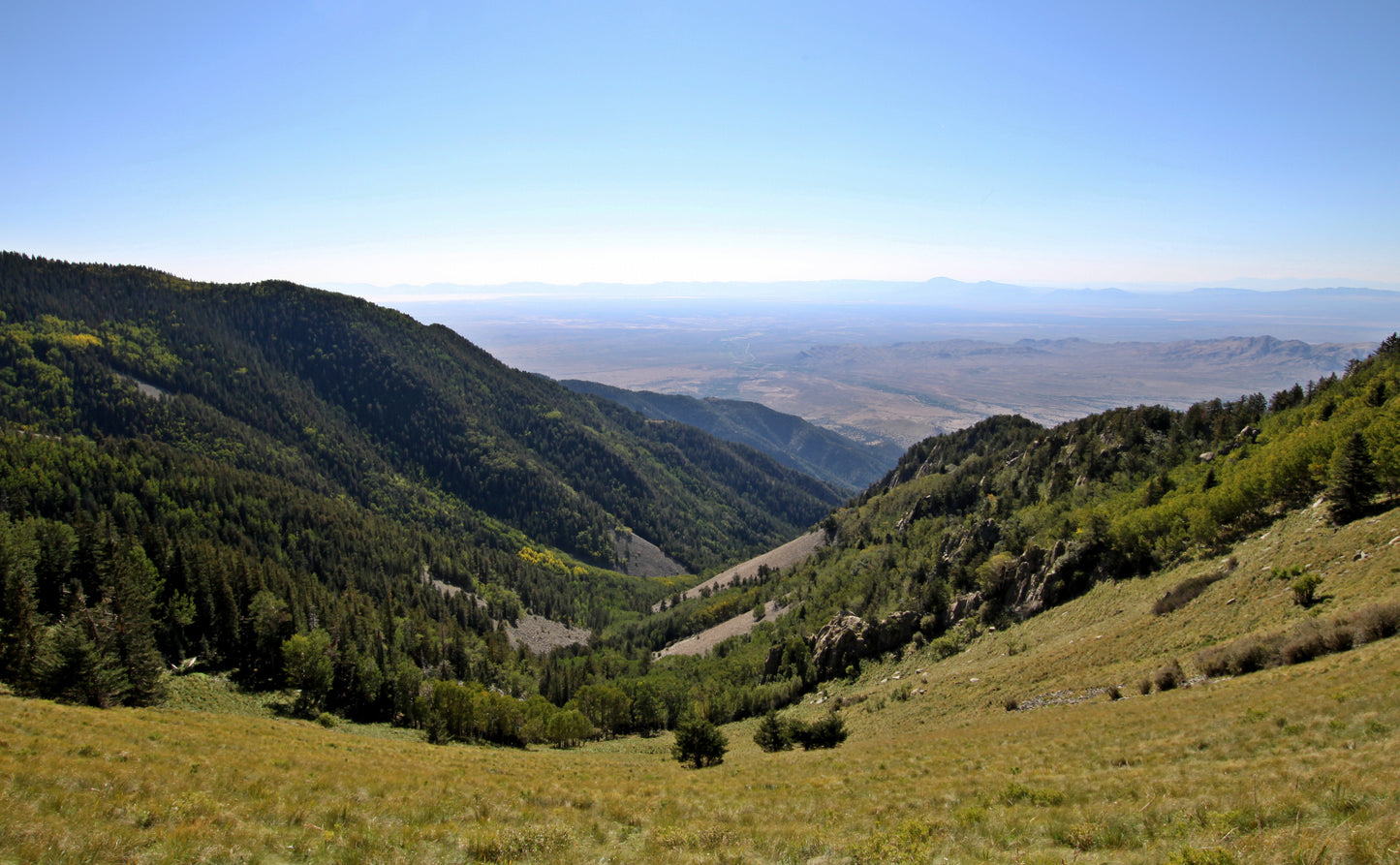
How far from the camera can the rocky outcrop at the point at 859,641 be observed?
63.9m

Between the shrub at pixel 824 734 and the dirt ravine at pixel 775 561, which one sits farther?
the dirt ravine at pixel 775 561

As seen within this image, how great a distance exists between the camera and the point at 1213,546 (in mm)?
45469

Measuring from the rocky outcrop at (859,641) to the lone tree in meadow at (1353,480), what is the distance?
119 ft

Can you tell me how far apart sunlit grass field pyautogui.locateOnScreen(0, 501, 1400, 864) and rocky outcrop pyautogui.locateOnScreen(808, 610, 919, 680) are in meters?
24.3

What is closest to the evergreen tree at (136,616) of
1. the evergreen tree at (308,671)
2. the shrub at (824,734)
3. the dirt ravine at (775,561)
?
the evergreen tree at (308,671)

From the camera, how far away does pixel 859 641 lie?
6531cm

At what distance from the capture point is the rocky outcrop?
63.9 meters

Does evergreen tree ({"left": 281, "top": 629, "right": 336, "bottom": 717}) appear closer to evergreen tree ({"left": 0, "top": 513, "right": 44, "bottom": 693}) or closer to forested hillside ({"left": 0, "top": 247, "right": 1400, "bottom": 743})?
forested hillside ({"left": 0, "top": 247, "right": 1400, "bottom": 743})

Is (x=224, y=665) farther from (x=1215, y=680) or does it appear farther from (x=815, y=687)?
(x=1215, y=680)

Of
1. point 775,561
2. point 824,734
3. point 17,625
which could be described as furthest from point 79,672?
point 775,561

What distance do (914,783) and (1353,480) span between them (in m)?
38.4

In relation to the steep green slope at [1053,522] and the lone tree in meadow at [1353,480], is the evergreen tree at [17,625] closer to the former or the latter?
A: the steep green slope at [1053,522]

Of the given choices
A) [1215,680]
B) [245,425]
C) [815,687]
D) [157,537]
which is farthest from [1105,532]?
[245,425]

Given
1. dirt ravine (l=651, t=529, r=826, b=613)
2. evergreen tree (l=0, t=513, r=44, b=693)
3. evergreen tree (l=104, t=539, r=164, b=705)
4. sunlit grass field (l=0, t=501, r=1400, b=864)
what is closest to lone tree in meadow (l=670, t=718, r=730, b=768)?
sunlit grass field (l=0, t=501, r=1400, b=864)
